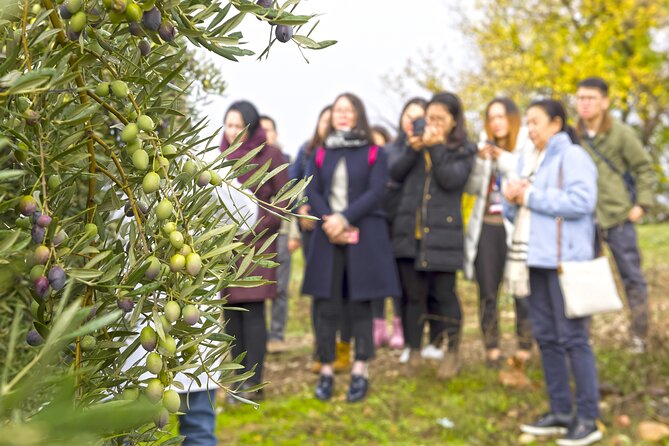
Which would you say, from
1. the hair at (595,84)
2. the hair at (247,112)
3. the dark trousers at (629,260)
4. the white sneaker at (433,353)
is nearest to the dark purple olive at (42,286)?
the hair at (247,112)

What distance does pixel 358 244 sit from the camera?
247 inches

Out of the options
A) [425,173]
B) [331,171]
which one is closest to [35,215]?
[331,171]

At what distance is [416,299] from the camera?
6875 mm

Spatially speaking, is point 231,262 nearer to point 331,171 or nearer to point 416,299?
point 331,171

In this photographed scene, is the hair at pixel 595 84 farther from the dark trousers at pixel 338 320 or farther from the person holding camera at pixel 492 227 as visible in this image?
the dark trousers at pixel 338 320

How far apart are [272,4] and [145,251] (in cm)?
37

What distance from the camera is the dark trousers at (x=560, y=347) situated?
16.2 ft

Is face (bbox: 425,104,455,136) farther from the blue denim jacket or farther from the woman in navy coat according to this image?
the blue denim jacket

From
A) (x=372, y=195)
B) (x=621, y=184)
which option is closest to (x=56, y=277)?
(x=372, y=195)

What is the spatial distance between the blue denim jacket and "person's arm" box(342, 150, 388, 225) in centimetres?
146

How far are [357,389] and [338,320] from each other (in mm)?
575

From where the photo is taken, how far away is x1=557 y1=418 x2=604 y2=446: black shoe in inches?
194

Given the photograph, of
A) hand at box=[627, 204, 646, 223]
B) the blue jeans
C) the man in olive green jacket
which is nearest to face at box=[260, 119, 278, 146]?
the man in olive green jacket

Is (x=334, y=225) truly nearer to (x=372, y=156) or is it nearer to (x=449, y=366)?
(x=372, y=156)
